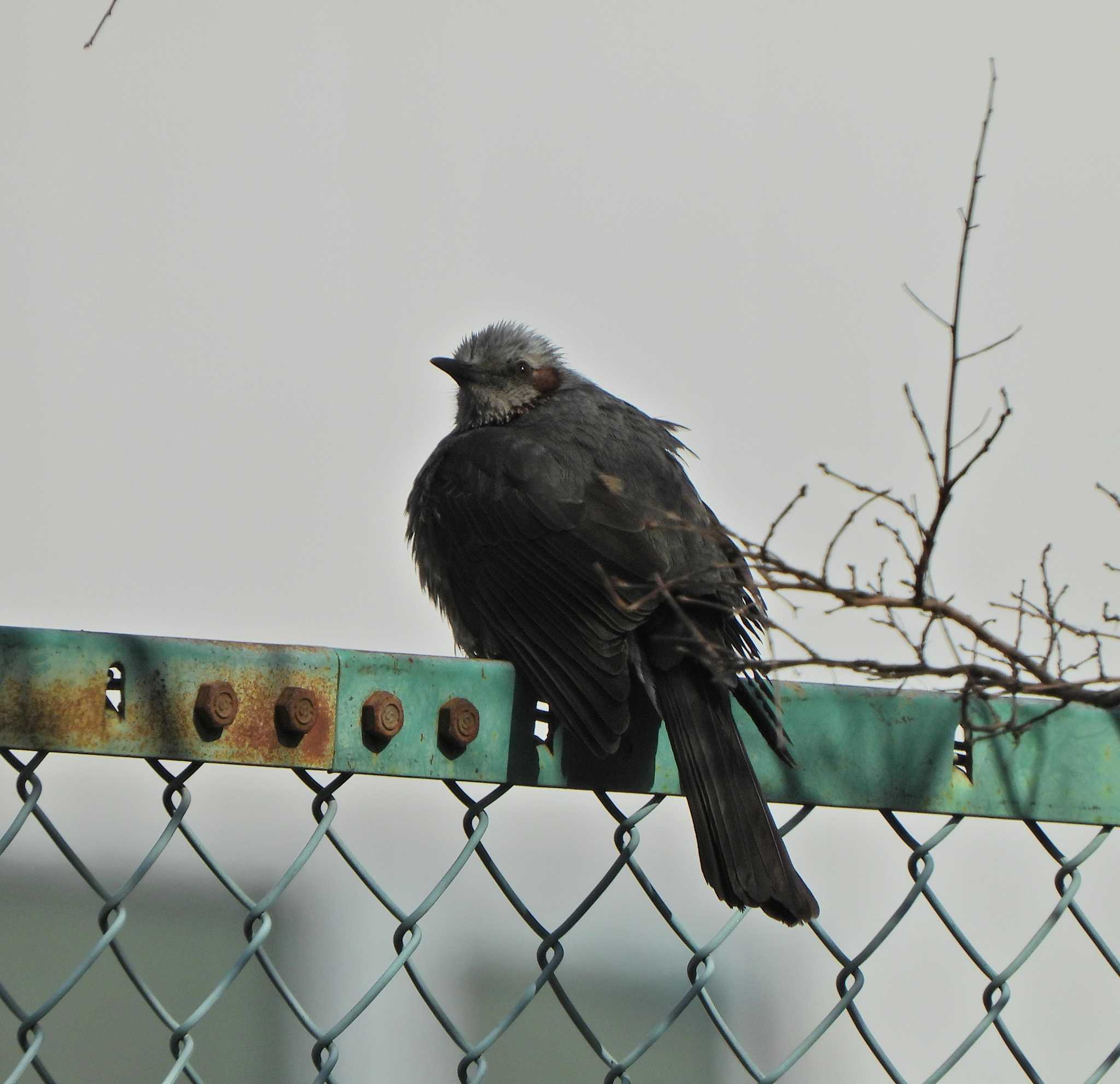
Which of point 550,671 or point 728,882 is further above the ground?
point 550,671

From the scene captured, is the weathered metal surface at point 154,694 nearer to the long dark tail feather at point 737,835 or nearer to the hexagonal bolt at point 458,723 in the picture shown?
the hexagonal bolt at point 458,723

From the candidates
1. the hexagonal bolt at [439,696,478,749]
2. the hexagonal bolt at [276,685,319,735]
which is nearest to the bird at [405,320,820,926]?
the hexagonal bolt at [439,696,478,749]

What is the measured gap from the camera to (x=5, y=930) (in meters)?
3.68

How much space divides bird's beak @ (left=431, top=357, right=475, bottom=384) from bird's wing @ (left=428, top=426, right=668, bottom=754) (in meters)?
0.70

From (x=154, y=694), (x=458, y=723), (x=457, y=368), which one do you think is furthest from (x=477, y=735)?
(x=457, y=368)

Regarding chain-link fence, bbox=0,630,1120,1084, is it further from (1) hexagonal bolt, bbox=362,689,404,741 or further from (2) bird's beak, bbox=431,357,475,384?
(2) bird's beak, bbox=431,357,475,384

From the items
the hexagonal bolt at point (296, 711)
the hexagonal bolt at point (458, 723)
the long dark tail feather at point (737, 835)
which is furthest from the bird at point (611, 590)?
the hexagonal bolt at point (296, 711)

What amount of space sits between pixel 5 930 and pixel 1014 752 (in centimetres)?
292

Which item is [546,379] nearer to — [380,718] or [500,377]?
[500,377]

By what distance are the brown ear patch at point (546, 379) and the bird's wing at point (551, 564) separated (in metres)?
Answer: 0.71

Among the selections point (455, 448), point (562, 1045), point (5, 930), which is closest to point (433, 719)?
point (455, 448)

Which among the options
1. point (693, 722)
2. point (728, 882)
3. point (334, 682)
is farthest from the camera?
point (693, 722)

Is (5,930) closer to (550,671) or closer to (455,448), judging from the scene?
(455,448)

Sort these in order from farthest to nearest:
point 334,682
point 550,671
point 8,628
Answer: point 550,671, point 334,682, point 8,628
